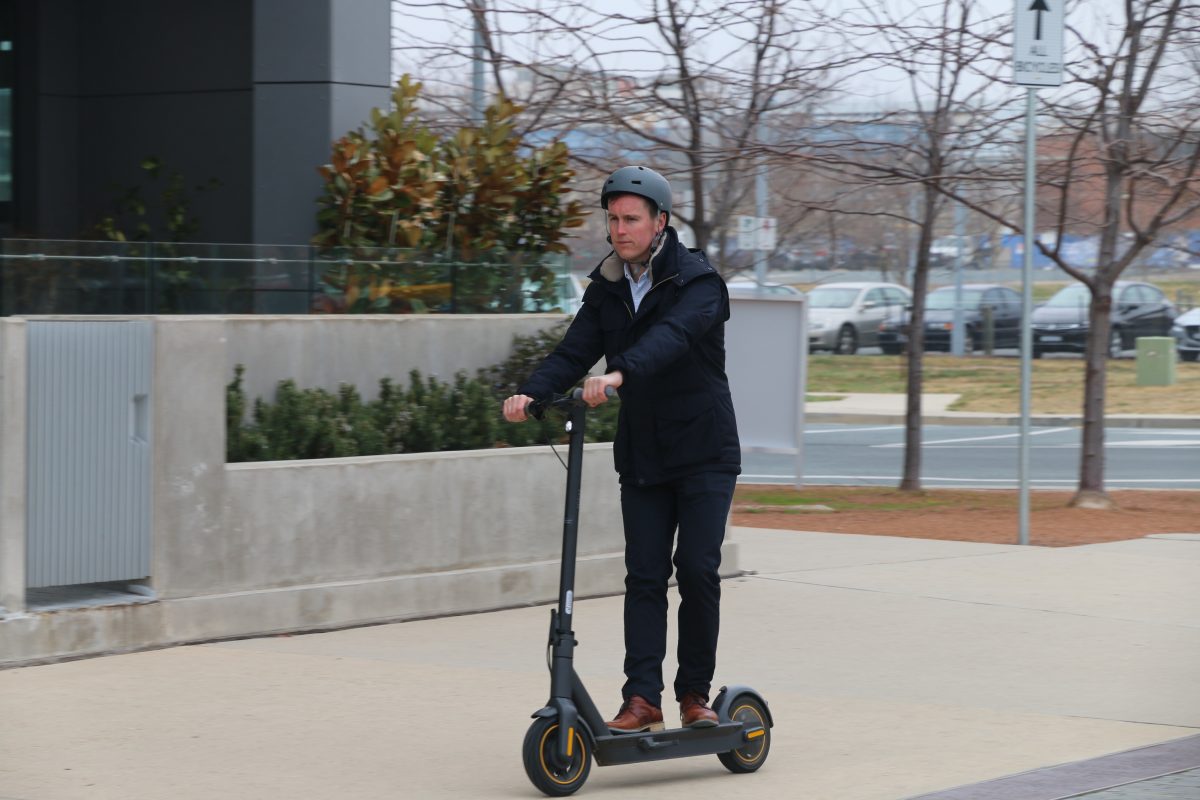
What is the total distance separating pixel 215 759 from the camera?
547 cm

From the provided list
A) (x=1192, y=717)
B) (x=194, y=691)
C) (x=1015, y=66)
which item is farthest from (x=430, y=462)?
(x=1015, y=66)

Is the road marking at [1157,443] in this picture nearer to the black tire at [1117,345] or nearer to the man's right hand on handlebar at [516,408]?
the black tire at [1117,345]

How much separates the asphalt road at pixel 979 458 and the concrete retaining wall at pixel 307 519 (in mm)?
7965

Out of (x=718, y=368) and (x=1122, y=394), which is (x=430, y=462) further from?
(x=1122, y=394)

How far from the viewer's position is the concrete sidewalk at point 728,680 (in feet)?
17.5

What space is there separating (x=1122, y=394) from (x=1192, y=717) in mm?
22783

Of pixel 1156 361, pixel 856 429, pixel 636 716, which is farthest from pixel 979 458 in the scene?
pixel 636 716

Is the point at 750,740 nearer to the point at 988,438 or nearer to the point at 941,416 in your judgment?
the point at 988,438

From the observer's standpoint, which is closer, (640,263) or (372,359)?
(640,263)

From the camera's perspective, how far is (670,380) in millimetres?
5375

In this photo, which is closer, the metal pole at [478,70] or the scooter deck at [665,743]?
the scooter deck at [665,743]

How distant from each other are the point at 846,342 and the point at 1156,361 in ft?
29.2

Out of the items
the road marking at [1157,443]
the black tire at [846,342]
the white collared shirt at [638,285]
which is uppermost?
the white collared shirt at [638,285]

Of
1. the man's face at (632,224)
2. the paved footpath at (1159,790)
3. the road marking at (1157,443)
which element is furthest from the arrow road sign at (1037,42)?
the road marking at (1157,443)
